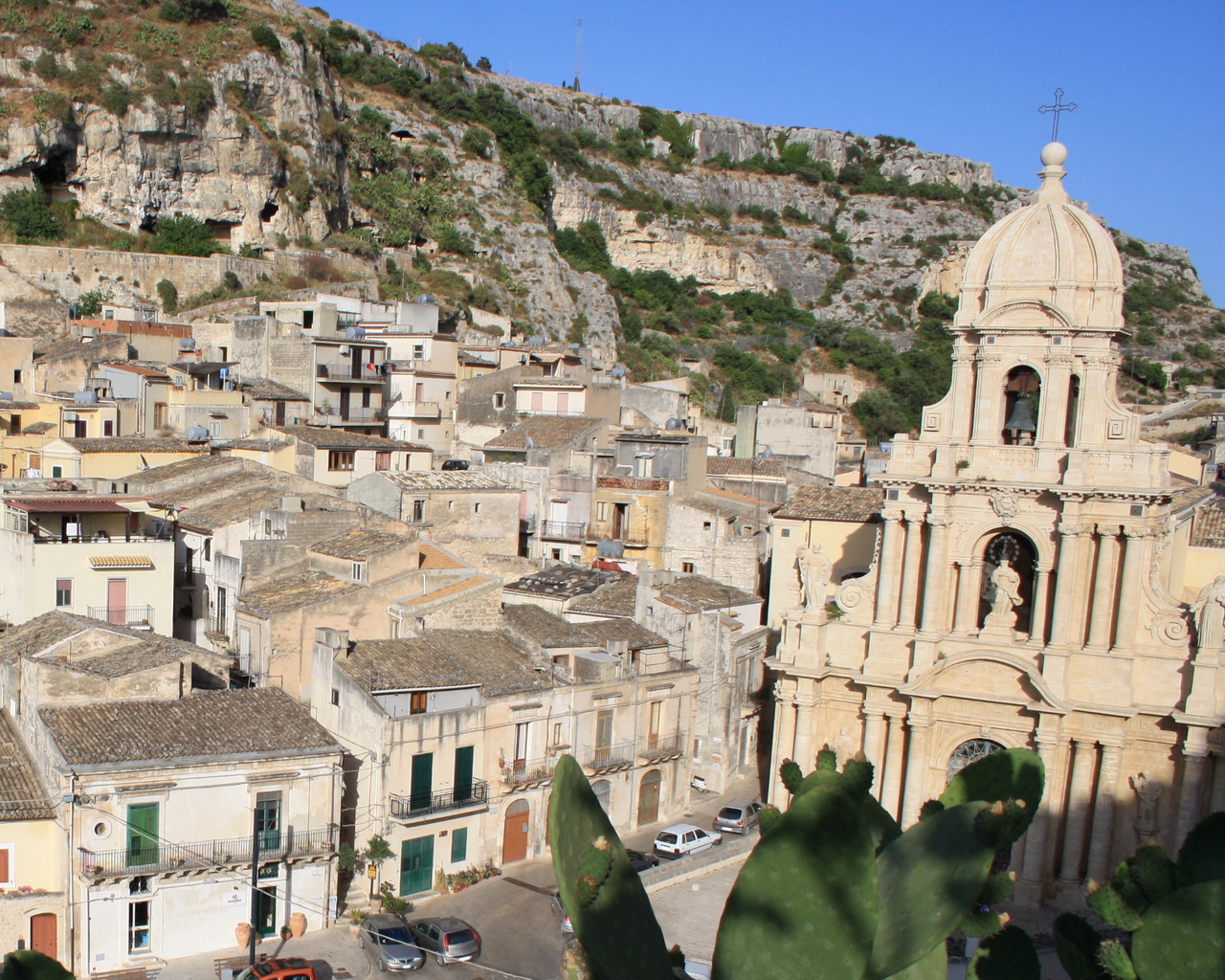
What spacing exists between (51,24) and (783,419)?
5289 cm

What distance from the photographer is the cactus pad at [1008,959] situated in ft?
41.1

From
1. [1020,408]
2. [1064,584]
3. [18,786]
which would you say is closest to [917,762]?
[1064,584]

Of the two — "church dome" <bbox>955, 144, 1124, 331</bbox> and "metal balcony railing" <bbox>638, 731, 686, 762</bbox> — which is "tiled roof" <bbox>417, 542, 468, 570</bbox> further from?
"church dome" <bbox>955, 144, 1124, 331</bbox>

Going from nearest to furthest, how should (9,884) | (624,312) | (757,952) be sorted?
(757,952) → (9,884) → (624,312)

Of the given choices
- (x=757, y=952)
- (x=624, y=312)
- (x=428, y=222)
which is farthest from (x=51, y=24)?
(x=757, y=952)

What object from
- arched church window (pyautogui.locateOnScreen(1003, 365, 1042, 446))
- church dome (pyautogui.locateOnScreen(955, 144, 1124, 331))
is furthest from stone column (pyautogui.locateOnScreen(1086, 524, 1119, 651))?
church dome (pyautogui.locateOnScreen(955, 144, 1124, 331))

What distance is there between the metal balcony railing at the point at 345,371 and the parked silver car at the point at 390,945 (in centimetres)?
3385

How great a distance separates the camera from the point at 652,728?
108 ft

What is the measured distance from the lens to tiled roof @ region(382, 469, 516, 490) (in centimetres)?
4006

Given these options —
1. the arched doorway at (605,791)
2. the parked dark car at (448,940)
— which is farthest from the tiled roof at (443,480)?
the parked dark car at (448,940)

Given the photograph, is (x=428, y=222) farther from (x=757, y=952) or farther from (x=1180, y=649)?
(x=757, y=952)

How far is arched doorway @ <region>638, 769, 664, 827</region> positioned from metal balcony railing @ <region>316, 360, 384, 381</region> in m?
29.1

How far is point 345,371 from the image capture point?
183 feet

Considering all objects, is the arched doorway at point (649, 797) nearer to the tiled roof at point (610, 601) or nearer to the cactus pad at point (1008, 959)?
the tiled roof at point (610, 601)
